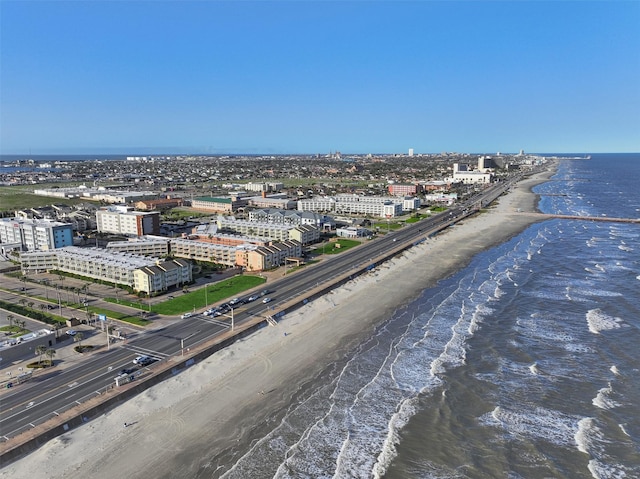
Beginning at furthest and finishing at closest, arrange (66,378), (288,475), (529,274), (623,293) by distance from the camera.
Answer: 1. (529,274)
2. (623,293)
3. (66,378)
4. (288,475)

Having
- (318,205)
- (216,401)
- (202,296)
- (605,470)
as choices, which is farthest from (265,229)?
(605,470)

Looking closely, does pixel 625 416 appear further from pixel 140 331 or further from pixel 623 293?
pixel 140 331

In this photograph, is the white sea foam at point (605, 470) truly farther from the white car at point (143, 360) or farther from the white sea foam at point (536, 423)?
the white car at point (143, 360)

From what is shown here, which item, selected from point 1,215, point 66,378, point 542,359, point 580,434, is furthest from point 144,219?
point 580,434

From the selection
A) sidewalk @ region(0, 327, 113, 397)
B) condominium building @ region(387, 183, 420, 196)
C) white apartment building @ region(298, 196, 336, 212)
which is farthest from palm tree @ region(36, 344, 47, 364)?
condominium building @ region(387, 183, 420, 196)

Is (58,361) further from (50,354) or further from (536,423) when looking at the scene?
(536,423)
